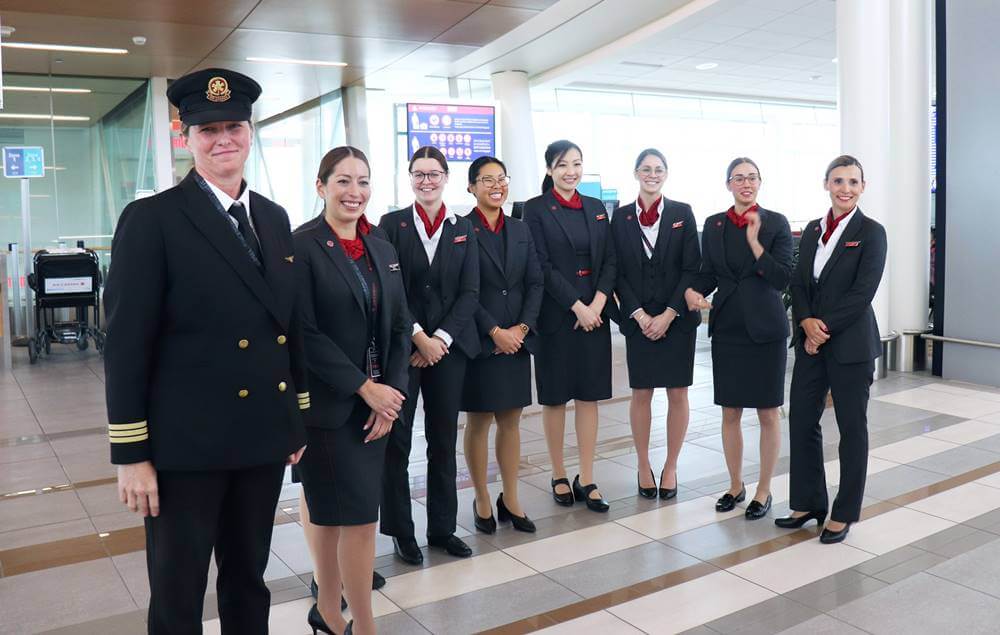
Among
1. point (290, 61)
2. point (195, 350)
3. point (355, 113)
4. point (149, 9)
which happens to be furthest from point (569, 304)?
point (355, 113)

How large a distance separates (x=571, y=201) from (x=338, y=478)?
197cm

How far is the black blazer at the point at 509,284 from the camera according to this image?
354cm

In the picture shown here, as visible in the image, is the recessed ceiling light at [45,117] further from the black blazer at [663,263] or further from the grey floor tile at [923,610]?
the grey floor tile at [923,610]

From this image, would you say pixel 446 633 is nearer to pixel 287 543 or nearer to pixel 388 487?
pixel 388 487

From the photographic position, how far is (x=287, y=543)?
3.65 m

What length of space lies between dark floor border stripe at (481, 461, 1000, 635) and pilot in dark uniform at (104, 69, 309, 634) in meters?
1.24

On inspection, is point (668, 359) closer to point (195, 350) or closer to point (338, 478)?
point (338, 478)

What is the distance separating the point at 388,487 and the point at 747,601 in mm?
1399

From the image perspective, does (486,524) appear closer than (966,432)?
Yes

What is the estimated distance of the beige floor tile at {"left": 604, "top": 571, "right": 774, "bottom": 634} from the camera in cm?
285

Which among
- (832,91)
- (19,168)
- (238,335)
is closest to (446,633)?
(238,335)

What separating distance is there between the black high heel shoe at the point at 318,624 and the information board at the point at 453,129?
750cm

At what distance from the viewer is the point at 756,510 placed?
3.84 m

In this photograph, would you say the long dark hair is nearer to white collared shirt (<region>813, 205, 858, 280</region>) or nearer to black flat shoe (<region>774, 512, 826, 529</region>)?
white collared shirt (<region>813, 205, 858, 280</region>)
